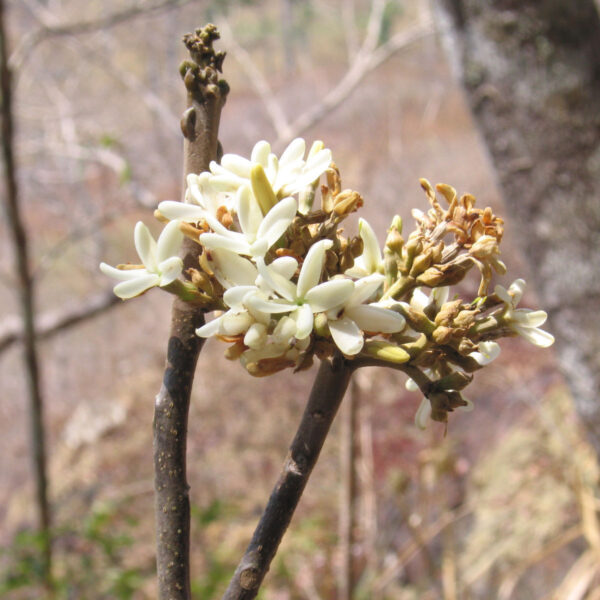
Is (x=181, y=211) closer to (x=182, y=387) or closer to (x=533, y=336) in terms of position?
(x=182, y=387)

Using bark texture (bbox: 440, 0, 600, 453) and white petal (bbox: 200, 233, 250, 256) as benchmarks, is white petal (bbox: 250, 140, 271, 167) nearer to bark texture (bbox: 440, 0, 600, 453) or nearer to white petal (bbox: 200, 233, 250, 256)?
white petal (bbox: 200, 233, 250, 256)

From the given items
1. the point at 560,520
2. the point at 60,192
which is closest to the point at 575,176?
the point at 560,520

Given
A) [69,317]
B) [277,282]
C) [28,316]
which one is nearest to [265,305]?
[277,282]

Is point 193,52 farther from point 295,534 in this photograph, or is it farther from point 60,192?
point 60,192

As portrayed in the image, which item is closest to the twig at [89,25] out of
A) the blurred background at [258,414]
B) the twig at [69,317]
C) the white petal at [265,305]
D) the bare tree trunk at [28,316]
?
the blurred background at [258,414]

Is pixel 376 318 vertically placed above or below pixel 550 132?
below

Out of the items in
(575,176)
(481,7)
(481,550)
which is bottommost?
(481,550)

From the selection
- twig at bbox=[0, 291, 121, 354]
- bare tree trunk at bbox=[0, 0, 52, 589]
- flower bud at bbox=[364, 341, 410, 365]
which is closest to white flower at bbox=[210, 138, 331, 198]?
flower bud at bbox=[364, 341, 410, 365]
